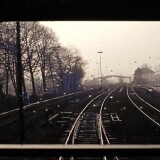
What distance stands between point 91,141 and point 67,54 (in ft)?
251

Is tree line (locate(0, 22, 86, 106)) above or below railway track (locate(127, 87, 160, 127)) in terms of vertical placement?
above

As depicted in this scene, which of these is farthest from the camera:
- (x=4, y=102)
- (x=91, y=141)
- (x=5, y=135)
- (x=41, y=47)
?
(x=41, y=47)

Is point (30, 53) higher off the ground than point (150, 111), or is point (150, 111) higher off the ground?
point (30, 53)

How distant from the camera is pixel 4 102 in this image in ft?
125

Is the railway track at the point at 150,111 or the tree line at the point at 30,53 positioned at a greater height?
the tree line at the point at 30,53

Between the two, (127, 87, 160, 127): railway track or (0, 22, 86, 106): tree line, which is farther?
(0, 22, 86, 106): tree line

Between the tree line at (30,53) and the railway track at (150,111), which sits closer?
the railway track at (150,111)

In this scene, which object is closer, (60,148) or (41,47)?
(60,148)

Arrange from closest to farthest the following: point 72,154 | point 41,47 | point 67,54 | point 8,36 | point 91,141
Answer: point 72,154 → point 91,141 → point 8,36 → point 41,47 → point 67,54

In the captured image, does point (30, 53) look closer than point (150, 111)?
No
